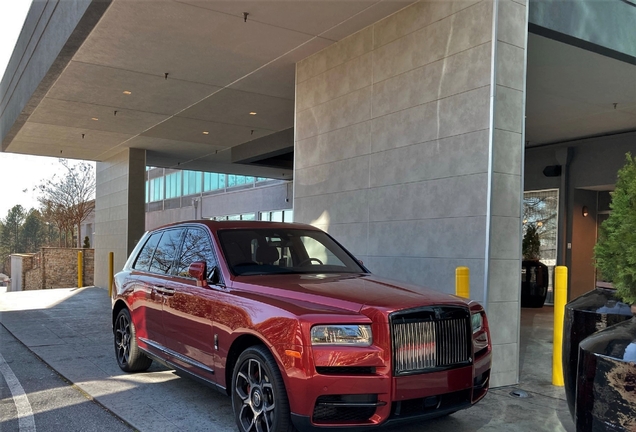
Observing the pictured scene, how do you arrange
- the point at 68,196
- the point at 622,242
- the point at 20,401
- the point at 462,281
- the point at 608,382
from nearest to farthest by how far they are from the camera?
the point at 608,382 < the point at 622,242 < the point at 20,401 < the point at 462,281 < the point at 68,196

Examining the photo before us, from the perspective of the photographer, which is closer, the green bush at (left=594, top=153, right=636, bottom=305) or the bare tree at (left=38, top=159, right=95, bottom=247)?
the green bush at (left=594, top=153, right=636, bottom=305)

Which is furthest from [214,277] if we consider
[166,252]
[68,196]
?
[68,196]

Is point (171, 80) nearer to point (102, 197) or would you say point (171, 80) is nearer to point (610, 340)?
point (610, 340)

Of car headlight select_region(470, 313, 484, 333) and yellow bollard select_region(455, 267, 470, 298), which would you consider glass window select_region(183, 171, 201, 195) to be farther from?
car headlight select_region(470, 313, 484, 333)

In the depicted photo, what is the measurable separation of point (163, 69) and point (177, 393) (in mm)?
6345

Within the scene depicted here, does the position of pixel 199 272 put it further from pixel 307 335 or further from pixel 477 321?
pixel 477 321

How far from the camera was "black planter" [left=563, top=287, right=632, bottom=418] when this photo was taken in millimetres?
4047

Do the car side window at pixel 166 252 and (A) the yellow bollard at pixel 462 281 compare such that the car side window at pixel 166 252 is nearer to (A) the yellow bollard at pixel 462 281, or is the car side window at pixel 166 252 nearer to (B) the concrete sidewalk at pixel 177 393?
(B) the concrete sidewalk at pixel 177 393

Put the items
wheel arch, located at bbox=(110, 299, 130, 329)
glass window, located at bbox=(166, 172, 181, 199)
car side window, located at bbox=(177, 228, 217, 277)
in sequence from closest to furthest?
car side window, located at bbox=(177, 228, 217, 277)
wheel arch, located at bbox=(110, 299, 130, 329)
glass window, located at bbox=(166, 172, 181, 199)

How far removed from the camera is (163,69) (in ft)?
32.7

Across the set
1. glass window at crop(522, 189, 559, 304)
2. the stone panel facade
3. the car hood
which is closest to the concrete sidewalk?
the car hood

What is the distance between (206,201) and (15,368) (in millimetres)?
29259

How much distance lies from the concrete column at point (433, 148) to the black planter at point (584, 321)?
1.70m

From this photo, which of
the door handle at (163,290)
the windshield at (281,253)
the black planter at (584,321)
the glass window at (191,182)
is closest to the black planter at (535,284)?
the windshield at (281,253)
